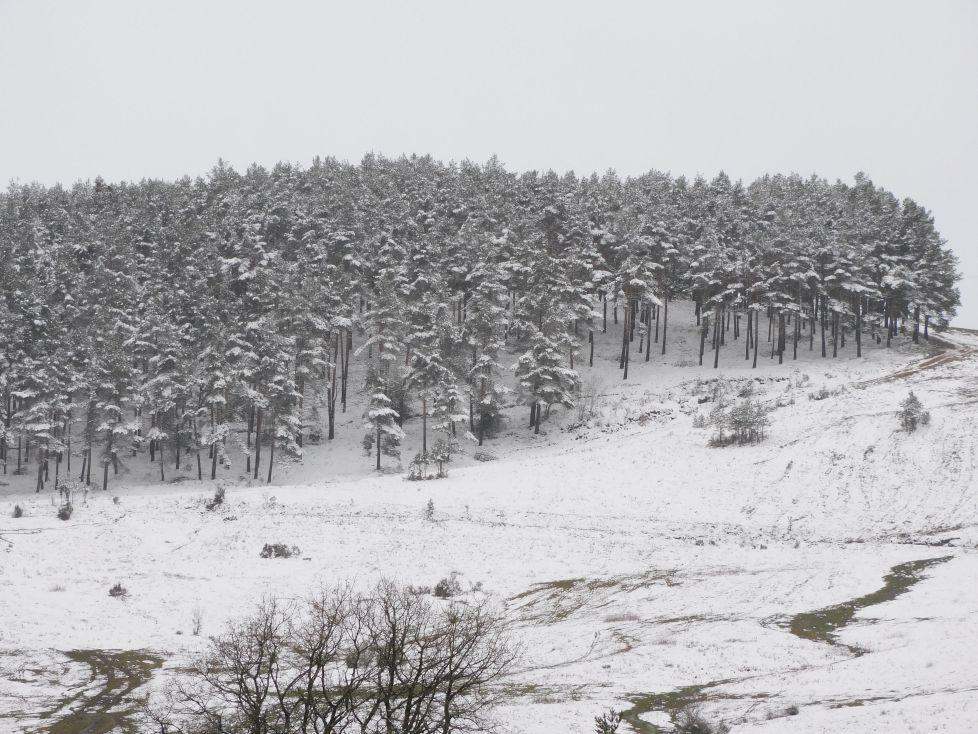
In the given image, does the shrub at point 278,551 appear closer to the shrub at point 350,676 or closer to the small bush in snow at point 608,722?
the shrub at point 350,676

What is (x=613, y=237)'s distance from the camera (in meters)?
70.1

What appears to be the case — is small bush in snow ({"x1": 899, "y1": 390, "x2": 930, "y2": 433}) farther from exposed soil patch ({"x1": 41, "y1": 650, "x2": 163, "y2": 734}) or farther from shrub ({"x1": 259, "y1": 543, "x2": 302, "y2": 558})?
exposed soil patch ({"x1": 41, "y1": 650, "x2": 163, "y2": 734})

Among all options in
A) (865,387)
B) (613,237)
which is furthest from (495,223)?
(865,387)

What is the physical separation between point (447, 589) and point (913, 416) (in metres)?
31.4

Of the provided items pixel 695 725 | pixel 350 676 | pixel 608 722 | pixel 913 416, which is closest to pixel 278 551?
pixel 350 676

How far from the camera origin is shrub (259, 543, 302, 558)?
101 feet

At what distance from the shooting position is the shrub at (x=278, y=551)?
1214 inches

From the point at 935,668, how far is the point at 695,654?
570 cm

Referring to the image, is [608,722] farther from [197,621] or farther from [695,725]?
[197,621]

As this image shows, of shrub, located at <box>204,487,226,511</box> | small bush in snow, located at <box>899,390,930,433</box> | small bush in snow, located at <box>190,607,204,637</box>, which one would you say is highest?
small bush in snow, located at <box>899,390,930,433</box>

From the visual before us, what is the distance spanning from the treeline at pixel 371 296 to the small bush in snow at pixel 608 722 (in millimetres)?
36495

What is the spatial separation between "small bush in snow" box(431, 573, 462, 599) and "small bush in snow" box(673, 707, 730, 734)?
42.2ft

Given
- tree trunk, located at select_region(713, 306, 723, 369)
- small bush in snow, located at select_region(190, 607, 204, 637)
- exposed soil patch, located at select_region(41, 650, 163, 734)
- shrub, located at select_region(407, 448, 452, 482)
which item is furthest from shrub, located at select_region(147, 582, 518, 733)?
tree trunk, located at select_region(713, 306, 723, 369)

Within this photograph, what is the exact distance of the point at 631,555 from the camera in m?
29.6
